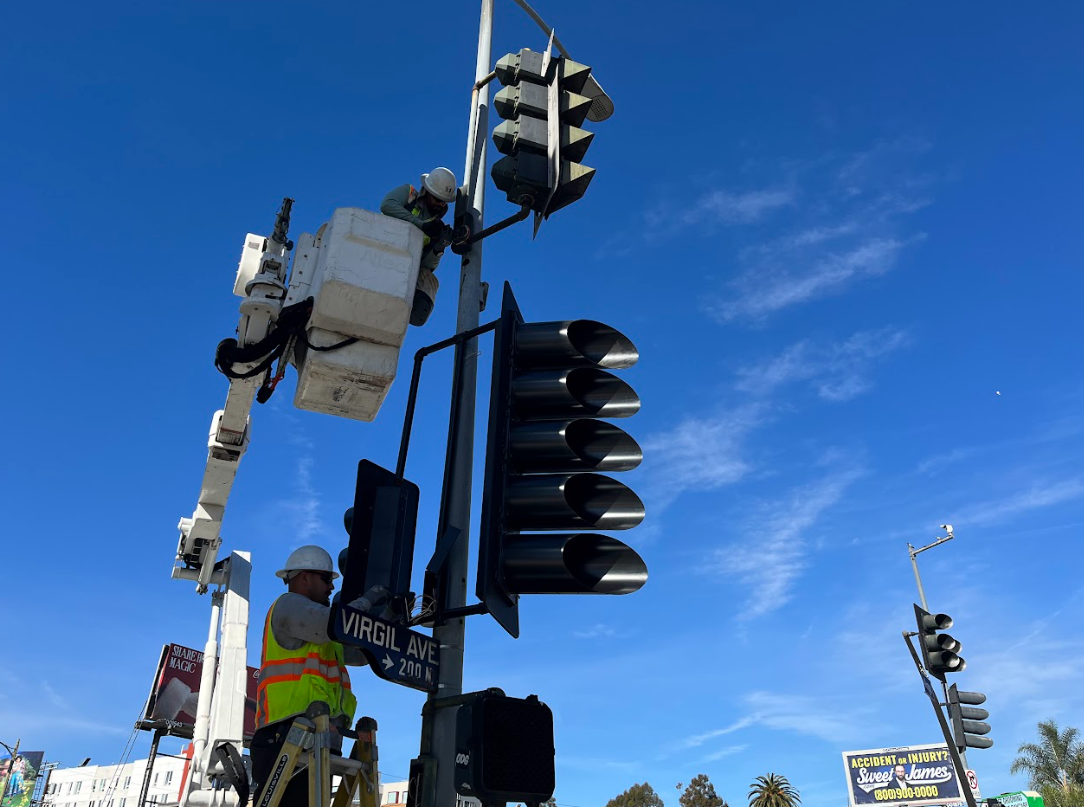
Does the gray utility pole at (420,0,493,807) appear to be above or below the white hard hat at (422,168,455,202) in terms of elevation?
below

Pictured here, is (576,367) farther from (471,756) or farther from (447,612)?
(471,756)

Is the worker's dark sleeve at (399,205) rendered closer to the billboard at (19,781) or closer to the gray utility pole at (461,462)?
the gray utility pole at (461,462)

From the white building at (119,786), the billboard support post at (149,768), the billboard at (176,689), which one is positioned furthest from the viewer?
the white building at (119,786)

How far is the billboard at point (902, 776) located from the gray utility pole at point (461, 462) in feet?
222

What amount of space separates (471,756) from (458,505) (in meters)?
1.64

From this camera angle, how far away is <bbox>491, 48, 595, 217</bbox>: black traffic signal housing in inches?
232

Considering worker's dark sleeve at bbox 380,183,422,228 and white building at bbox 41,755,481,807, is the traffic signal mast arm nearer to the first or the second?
worker's dark sleeve at bbox 380,183,422,228

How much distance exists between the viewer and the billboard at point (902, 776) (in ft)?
207

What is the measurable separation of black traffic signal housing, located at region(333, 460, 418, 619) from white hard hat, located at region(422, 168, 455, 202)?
2638mm

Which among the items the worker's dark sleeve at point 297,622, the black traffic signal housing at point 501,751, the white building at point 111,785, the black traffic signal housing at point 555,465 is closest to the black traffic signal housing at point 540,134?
the black traffic signal housing at point 555,465

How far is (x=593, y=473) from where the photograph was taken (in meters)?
5.18

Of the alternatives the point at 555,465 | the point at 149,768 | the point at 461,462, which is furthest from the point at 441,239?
the point at 149,768

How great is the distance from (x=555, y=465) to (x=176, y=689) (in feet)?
129

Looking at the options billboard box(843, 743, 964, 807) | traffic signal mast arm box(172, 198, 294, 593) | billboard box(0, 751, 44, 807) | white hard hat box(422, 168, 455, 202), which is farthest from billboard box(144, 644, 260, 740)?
billboard box(843, 743, 964, 807)
